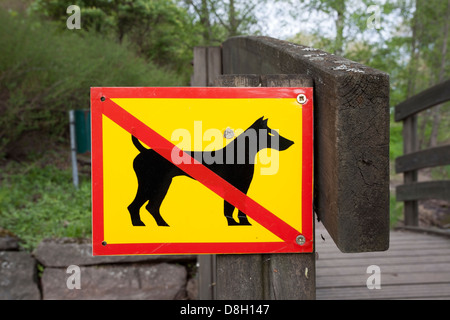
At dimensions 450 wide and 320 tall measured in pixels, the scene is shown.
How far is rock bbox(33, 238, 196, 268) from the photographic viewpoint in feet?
12.9

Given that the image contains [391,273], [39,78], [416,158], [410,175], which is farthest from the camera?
[39,78]

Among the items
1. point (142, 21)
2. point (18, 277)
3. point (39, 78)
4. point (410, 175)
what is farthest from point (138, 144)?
point (142, 21)

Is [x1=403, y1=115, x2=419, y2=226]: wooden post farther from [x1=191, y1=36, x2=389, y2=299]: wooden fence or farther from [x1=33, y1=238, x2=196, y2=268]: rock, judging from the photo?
[x1=191, y1=36, x2=389, y2=299]: wooden fence

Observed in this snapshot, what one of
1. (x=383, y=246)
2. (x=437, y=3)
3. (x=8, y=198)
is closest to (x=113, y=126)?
(x=383, y=246)

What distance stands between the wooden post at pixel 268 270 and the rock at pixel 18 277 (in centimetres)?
316

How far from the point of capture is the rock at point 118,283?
3.85 m

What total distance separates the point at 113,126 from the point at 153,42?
45.4ft

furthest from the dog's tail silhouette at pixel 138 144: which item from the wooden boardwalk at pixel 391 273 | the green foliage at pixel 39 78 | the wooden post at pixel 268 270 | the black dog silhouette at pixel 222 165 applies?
the green foliage at pixel 39 78

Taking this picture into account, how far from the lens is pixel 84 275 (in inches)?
152

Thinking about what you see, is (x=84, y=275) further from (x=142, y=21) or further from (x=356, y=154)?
(x=142, y=21)

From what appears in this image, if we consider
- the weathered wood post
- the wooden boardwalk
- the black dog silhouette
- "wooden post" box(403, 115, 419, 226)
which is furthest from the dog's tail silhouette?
"wooden post" box(403, 115, 419, 226)

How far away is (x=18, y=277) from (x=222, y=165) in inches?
132

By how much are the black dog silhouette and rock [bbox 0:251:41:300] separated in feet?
10.4
